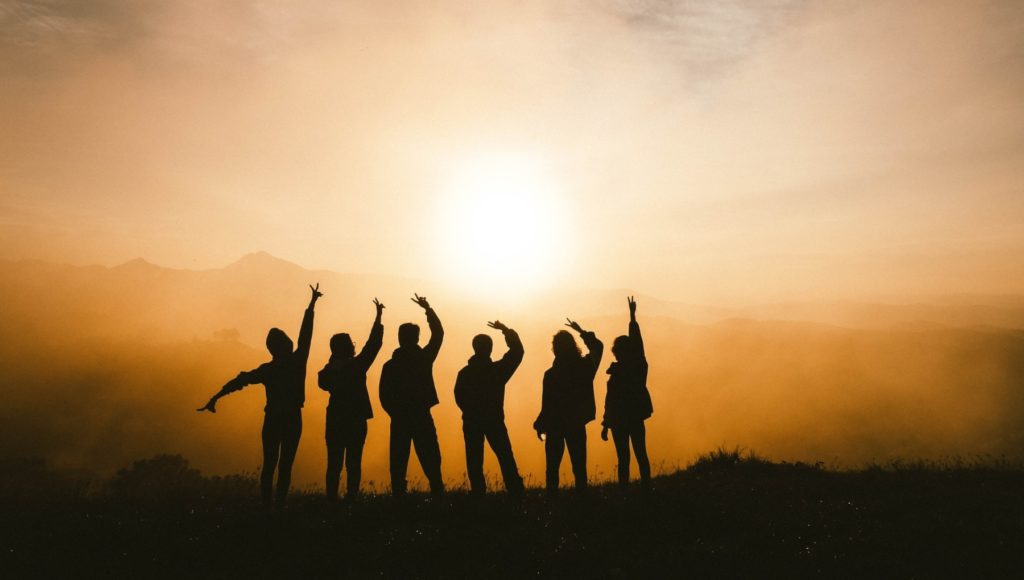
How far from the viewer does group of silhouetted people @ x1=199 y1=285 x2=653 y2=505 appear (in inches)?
361

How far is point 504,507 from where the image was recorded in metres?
9.16

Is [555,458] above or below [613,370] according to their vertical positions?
below

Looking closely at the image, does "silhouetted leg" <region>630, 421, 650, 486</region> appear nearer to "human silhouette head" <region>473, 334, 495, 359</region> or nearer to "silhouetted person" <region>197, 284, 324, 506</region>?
"human silhouette head" <region>473, 334, 495, 359</region>

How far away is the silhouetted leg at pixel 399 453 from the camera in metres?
9.46

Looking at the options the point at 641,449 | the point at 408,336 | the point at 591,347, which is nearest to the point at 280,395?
the point at 408,336

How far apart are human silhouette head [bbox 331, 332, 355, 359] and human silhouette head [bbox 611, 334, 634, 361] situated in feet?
14.9

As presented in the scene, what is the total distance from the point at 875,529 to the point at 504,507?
209 inches

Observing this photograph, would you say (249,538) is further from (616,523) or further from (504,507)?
(616,523)

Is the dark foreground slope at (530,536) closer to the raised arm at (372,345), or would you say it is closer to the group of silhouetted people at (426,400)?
the group of silhouetted people at (426,400)

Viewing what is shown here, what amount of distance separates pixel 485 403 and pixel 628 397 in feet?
8.31

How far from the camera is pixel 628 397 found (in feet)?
33.2

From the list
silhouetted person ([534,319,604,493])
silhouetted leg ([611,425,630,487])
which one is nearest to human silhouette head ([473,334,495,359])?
silhouetted person ([534,319,604,493])

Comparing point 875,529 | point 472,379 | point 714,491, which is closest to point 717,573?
point 875,529

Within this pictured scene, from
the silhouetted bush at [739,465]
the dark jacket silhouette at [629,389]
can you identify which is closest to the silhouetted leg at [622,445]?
the dark jacket silhouette at [629,389]
